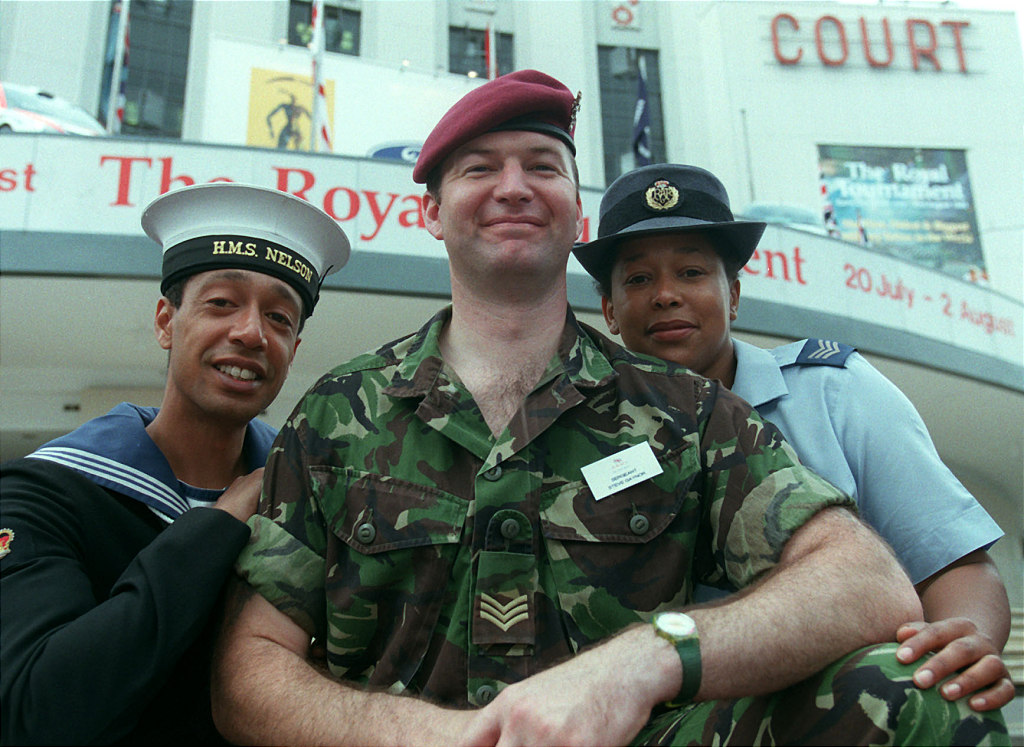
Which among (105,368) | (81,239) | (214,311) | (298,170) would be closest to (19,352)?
(105,368)

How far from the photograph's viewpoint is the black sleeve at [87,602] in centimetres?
142

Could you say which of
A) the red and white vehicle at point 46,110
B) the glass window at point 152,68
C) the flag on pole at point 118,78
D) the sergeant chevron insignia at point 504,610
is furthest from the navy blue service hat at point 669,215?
the glass window at point 152,68

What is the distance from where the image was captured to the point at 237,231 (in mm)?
2244

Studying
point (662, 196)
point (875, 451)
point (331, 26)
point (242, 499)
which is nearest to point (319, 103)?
point (331, 26)

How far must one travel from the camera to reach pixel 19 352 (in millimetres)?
7867

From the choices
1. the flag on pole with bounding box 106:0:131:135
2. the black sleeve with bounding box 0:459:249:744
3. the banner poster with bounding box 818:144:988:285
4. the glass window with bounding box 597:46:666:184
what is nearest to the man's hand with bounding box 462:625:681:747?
the black sleeve with bounding box 0:459:249:744

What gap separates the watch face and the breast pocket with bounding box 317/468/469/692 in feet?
1.60

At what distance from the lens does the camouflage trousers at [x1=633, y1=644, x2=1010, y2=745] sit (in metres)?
1.14

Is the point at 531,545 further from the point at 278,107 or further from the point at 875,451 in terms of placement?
the point at 278,107

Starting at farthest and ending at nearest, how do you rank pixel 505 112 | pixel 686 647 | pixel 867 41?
pixel 867 41
pixel 505 112
pixel 686 647

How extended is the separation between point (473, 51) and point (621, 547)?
1482cm

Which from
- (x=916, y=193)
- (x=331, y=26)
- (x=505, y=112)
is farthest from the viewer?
(x=916, y=193)

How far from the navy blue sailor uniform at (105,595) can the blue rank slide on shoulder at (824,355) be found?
5.17ft

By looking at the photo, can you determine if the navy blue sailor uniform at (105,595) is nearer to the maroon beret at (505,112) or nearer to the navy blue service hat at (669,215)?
the maroon beret at (505,112)
